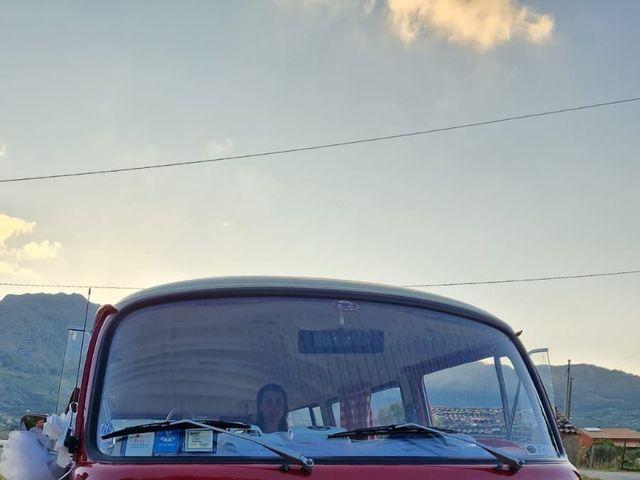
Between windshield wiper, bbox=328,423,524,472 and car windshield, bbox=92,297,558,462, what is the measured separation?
11 mm

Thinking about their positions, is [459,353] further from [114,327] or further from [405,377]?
[114,327]

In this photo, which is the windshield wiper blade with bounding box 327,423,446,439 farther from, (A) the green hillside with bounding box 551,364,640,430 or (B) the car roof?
(A) the green hillside with bounding box 551,364,640,430

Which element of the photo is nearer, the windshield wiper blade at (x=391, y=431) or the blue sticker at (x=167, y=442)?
the blue sticker at (x=167, y=442)

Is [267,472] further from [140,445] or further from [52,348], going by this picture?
[52,348]

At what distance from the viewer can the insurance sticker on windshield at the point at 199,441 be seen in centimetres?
285

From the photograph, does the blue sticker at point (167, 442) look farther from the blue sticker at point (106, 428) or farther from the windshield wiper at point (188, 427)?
the blue sticker at point (106, 428)

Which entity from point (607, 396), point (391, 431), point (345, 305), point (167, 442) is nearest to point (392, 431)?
point (391, 431)

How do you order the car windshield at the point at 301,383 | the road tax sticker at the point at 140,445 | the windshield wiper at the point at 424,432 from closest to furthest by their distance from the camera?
1. the road tax sticker at the point at 140,445
2. the car windshield at the point at 301,383
3. the windshield wiper at the point at 424,432

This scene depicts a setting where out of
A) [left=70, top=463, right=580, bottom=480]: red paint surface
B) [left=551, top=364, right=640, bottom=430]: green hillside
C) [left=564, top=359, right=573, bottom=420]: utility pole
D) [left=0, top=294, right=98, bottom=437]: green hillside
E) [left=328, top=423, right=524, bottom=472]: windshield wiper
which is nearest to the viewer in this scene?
[left=70, top=463, right=580, bottom=480]: red paint surface

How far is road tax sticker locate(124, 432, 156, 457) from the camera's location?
112 inches

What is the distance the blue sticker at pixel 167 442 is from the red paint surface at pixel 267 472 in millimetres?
82

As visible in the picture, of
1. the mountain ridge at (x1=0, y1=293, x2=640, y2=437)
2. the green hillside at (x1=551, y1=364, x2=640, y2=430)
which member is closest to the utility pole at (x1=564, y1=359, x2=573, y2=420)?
the mountain ridge at (x1=0, y1=293, x2=640, y2=437)

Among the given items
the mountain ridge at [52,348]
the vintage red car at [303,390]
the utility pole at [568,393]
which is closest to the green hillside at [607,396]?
the mountain ridge at [52,348]

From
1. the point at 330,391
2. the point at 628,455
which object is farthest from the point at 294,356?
the point at 628,455
